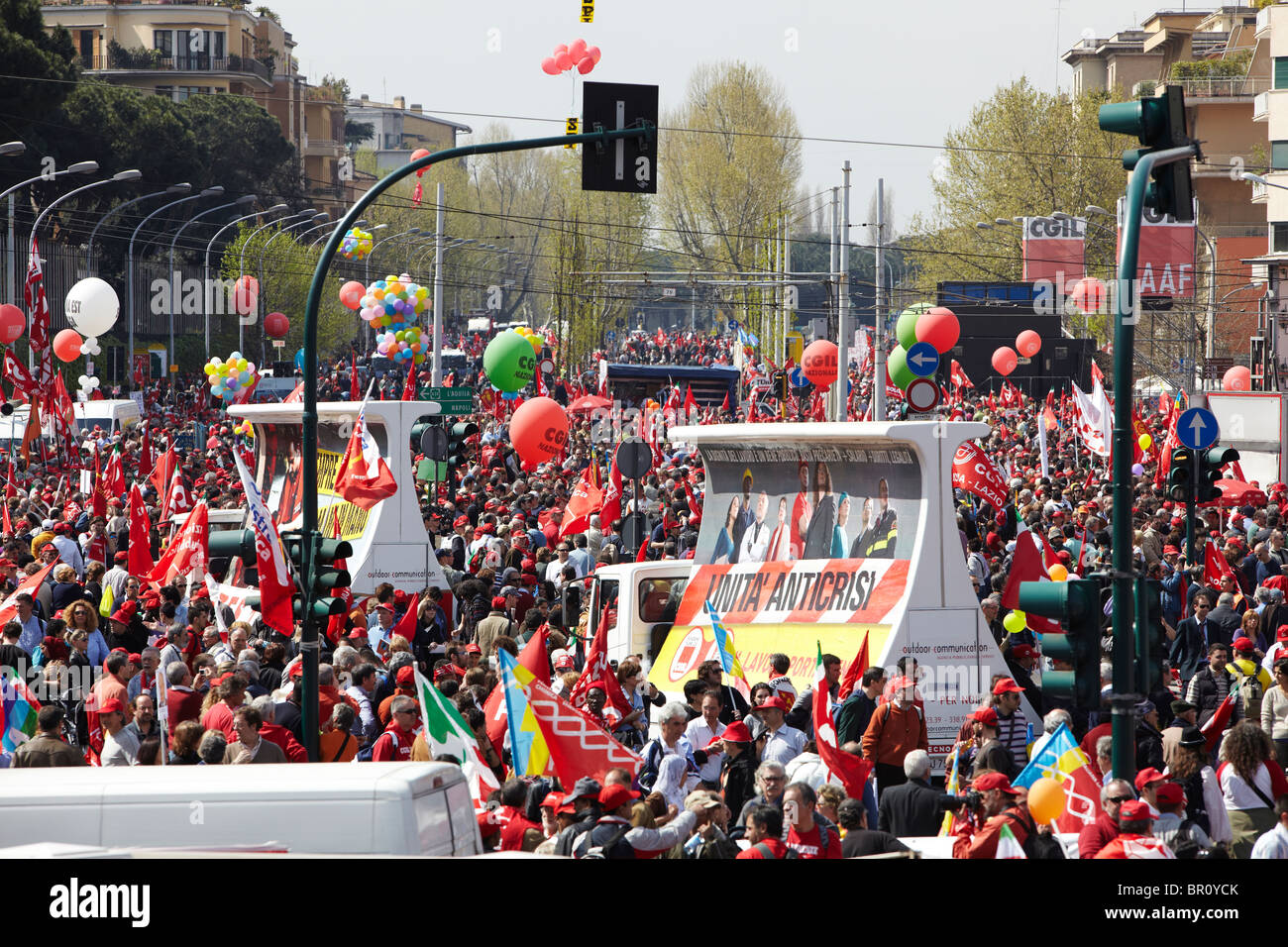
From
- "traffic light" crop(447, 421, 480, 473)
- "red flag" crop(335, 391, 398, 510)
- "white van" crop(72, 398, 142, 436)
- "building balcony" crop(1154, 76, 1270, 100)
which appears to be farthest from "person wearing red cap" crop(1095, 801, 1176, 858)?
"building balcony" crop(1154, 76, 1270, 100)

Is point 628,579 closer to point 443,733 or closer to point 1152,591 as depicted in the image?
point 443,733

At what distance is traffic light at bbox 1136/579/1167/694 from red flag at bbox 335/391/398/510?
9402 millimetres

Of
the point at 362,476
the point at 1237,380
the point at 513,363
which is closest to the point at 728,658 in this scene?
the point at 362,476

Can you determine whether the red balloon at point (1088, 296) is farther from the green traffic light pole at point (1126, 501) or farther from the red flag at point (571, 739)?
the red flag at point (571, 739)

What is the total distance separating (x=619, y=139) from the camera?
13273 mm

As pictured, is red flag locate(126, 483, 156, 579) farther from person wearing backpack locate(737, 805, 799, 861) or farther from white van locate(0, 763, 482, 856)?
person wearing backpack locate(737, 805, 799, 861)

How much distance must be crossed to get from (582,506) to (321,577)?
873cm

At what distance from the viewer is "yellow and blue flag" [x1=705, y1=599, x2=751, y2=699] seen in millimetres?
12109

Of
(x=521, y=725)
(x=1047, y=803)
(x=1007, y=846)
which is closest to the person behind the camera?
(x=1007, y=846)

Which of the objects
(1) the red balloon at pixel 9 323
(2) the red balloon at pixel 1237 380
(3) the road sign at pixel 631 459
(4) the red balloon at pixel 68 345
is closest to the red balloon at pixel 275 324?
(4) the red balloon at pixel 68 345

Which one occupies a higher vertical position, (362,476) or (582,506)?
(362,476)

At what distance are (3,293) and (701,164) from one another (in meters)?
37.7

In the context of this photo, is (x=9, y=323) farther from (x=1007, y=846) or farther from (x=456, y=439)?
(x=1007, y=846)
